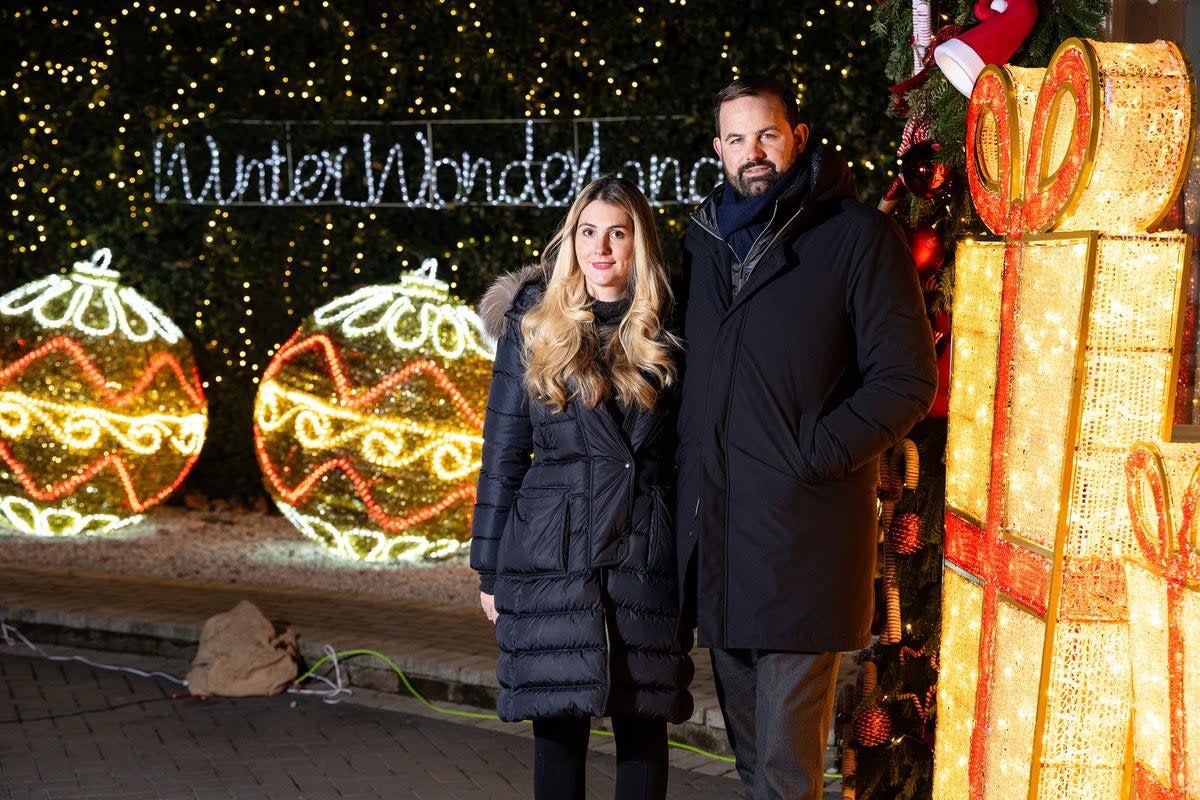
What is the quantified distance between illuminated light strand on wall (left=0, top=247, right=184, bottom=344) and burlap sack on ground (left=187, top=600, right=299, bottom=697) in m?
2.62

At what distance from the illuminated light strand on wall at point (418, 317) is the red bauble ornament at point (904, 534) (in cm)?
419

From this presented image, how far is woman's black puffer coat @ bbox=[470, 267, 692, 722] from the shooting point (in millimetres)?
3871

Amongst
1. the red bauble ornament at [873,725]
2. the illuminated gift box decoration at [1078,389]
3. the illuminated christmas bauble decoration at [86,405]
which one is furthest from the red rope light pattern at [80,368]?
the illuminated gift box decoration at [1078,389]

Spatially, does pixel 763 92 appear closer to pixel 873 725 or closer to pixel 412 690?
pixel 873 725

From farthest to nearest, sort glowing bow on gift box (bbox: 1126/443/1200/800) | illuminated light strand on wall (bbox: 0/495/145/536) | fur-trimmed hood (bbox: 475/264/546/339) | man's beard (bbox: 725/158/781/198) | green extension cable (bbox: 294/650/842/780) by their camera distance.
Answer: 1. illuminated light strand on wall (bbox: 0/495/145/536)
2. green extension cable (bbox: 294/650/842/780)
3. fur-trimmed hood (bbox: 475/264/546/339)
4. man's beard (bbox: 725/158/781/198)
5. glowing bow on gift box (bbox: 1126/443/1200/800)

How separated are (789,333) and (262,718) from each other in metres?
3.58

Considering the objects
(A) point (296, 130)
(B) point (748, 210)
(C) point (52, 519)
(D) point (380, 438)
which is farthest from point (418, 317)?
(B) point (748, 210)

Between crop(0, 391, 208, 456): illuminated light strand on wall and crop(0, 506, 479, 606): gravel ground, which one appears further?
crop(0, 391, 208, 456): illuminated light strand on wall

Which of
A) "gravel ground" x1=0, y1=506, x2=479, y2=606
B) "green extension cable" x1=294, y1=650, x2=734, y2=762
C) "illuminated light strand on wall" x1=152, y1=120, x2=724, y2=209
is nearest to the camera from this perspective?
"green extension cable" x1=294, y1=650, x2=734, y2=762

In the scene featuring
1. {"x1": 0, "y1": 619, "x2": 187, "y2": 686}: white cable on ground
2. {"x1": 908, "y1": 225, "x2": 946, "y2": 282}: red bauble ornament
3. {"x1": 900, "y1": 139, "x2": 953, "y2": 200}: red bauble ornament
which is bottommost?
{"x1": 0, "y1": 619, "x2": 187, "y2": 686}: white cable on ground

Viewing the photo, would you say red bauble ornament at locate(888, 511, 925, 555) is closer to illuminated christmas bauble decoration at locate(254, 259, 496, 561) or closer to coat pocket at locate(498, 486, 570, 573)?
coat pocket at locate(498, 486, 570, 573)

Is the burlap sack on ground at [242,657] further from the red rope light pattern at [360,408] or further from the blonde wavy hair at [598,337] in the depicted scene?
the blonde wavy hair at [598,337]

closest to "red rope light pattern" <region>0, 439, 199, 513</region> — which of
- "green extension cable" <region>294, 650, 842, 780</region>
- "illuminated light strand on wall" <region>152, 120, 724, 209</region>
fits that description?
"illuminated light strand on wall" <region>152, 120, 724, 209</region>

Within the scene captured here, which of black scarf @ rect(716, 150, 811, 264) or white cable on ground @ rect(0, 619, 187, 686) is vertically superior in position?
black scarf @ rect(716, 150, 811, 264)
